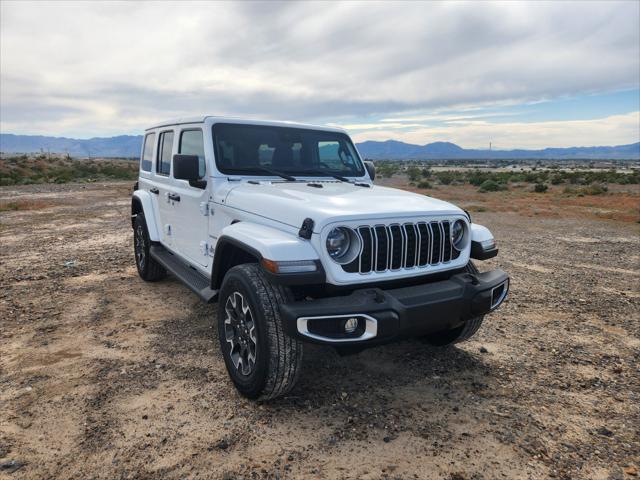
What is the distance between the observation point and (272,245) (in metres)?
2.96

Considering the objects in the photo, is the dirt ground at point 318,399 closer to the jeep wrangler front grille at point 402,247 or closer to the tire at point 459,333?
the tire at point 459,333

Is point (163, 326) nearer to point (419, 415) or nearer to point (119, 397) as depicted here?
point (119, 397)

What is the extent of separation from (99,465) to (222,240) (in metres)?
1.68

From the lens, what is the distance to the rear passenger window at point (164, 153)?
17.5 ft

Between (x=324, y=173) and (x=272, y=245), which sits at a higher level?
(x=324, y=173)

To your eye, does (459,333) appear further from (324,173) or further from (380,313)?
(324,173)

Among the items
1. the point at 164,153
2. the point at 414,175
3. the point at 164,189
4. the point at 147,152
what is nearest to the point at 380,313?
the point at 164,189

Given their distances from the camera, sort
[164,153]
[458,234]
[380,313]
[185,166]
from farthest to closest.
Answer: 1. [164,153]
2. [185,166]
3. [458,234]
4. [380,313]

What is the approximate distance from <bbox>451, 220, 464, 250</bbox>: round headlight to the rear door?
7.24 feet

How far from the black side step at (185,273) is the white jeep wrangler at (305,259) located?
25mm

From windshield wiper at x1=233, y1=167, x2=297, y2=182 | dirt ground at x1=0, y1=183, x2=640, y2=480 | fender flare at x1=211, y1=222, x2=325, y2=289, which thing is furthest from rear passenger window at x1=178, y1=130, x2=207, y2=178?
dirt ground at x1=0, y1=183, x2=640, y2=480

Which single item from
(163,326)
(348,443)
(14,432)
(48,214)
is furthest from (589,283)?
(48,214)

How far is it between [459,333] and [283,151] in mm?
2457

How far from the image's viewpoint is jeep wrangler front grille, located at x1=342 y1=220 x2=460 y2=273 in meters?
3.10
